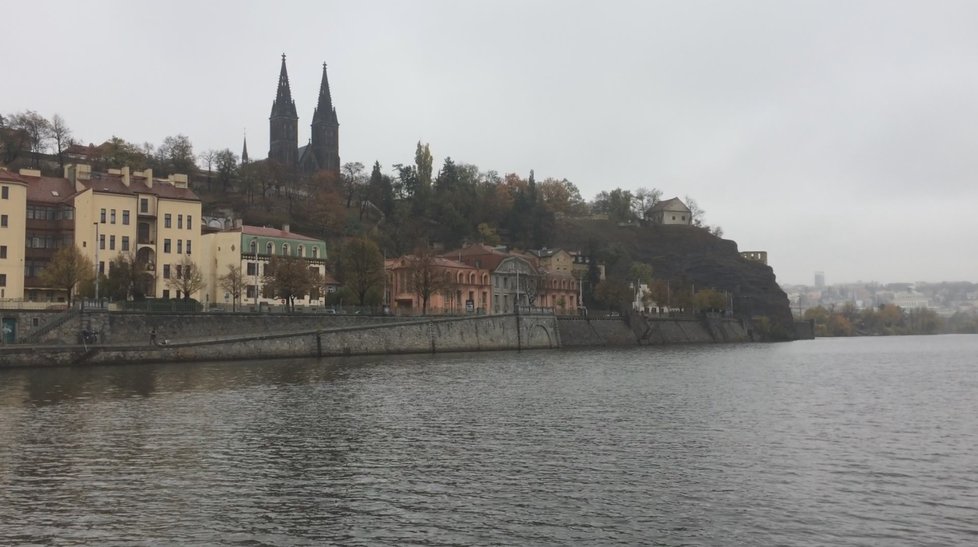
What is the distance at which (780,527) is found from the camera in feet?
62.4

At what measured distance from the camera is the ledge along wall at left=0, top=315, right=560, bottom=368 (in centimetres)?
6216

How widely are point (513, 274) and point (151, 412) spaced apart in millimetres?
102884

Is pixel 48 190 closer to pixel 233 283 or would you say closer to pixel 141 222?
pixel 141 222

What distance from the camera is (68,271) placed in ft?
239

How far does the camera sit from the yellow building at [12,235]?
77.8m

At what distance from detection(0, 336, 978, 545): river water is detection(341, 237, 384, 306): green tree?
49.5 metres

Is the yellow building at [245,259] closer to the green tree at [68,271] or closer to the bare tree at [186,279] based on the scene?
the bare tree at [186,279]

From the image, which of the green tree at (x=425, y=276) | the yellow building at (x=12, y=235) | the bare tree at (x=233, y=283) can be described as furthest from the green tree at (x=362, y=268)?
the yellow building at (x=12, y=235)

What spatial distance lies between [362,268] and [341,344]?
19.5 meters

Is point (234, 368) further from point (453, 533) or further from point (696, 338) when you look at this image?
point (696, 338)

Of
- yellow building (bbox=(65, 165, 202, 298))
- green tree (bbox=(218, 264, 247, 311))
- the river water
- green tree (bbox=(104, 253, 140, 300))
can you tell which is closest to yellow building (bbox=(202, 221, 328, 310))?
green tree (bbox=(218, 264, 247, 311))

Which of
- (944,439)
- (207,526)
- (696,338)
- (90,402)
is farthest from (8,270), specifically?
(696,338)

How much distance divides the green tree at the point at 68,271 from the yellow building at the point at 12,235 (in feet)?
15.8

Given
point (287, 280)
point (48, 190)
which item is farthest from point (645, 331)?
point (48, 190)
